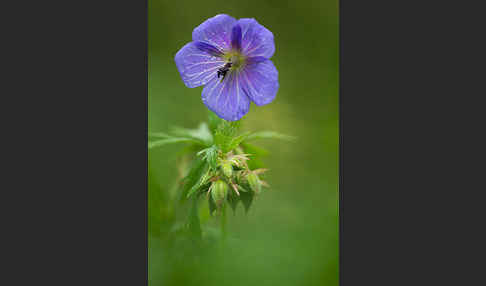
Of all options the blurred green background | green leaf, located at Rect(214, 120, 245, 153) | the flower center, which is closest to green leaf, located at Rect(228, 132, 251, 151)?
green leaf, located at Rect(214, 120, 245, 153)

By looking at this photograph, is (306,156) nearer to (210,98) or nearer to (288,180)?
(288,180)

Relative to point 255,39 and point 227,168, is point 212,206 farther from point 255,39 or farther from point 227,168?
point 255,39

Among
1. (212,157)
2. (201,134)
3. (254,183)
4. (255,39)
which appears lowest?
(254,183)

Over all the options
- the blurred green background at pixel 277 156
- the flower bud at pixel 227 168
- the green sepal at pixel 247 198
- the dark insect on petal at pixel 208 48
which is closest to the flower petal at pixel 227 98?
the dark insect on petal at pixel 208 48

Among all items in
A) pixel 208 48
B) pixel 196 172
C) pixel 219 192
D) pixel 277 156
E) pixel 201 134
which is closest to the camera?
pixel 219 192

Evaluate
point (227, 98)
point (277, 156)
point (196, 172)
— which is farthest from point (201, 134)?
point (277, 156)

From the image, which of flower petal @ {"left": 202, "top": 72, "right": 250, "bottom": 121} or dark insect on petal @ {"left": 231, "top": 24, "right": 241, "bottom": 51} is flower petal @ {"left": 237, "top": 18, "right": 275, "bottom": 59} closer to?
dark insect on petal @ {"left": 231, "top": 24, "right": 241, "bottom": 51}

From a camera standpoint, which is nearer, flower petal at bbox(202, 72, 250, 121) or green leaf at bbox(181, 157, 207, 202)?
flower petal at bbox(202, 72, 250, 121)
